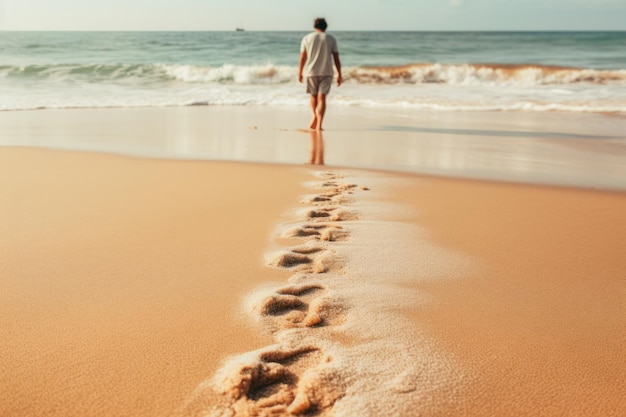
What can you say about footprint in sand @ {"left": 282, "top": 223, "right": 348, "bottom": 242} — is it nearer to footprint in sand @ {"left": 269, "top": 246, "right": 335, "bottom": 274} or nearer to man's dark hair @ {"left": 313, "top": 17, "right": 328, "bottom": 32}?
footprint in sand @ {"left": 269, "top": 246, "right": 335, "bottom": 274}

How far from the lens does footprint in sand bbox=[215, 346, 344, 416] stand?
4.53 ft

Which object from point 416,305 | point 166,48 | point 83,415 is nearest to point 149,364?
point 83,415

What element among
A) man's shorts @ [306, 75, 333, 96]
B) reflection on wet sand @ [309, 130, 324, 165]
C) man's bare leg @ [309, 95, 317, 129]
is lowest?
reflection on wet sand @ [309, 130, 324, 165]

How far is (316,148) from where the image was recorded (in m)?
5.89

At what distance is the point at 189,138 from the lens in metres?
6.45

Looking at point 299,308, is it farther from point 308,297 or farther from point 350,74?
point 350,74

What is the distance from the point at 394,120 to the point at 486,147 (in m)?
2.65

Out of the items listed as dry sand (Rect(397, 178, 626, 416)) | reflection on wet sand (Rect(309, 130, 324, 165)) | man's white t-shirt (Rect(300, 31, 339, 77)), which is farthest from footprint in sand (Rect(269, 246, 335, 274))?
man's white t-shirt (Rect(300, 31, 339, 77))

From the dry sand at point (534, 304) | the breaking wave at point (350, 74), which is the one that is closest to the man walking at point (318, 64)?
the dry sand at point (534, 304)

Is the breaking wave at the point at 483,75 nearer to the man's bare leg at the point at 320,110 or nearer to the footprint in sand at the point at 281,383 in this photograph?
the man's bare leg at the point at 320,110

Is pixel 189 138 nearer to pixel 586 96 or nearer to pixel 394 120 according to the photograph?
pixel 394 120

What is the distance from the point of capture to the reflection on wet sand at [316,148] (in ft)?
17.0

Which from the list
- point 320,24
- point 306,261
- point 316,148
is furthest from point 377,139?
point 306,261

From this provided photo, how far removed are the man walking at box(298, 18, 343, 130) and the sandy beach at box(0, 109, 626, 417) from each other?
3443mm
